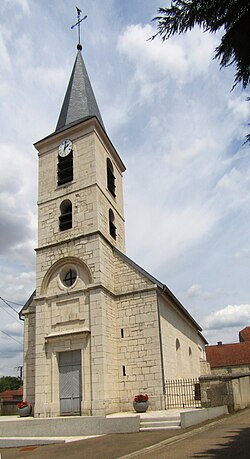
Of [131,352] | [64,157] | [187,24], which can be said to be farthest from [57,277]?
[187,24]

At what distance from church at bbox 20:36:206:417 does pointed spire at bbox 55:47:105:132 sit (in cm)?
20

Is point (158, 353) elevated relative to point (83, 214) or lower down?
lower down

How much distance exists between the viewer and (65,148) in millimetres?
20078

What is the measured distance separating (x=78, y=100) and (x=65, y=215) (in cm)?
722

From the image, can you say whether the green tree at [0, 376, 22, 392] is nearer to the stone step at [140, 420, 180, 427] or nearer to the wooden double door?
the wooden double door

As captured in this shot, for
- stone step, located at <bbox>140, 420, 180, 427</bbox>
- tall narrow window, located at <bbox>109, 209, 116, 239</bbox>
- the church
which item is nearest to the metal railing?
the church

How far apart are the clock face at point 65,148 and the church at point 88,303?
2.6 inches

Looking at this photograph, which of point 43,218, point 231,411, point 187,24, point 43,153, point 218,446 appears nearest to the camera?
point 187,24

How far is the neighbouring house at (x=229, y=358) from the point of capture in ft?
137

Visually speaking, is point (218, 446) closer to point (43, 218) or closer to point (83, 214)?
point (83, 214)

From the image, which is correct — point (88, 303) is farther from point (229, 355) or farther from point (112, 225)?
point (229, 355)

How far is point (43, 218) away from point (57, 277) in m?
3.25

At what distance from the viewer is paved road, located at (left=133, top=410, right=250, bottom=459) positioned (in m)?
6.98

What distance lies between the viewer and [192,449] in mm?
7809
